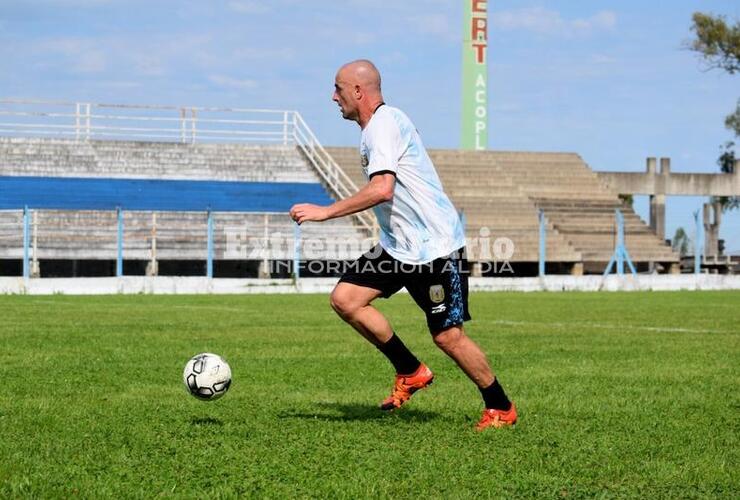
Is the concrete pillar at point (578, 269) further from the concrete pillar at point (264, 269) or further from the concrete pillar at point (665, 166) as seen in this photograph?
the concrete pillar at point (665, 166)

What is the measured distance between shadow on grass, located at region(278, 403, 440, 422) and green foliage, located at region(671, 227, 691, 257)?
2744cm

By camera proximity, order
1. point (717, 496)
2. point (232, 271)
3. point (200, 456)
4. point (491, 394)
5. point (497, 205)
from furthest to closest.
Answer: point (497, 205) < point (232, 271) < point (491, 394) < point (200, 456) < point (717, 496)

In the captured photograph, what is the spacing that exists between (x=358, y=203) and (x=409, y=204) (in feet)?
1.18

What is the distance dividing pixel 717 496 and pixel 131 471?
246cm

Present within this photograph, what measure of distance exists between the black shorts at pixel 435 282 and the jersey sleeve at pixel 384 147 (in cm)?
51

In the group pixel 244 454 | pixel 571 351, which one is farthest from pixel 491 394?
pixel 571 351

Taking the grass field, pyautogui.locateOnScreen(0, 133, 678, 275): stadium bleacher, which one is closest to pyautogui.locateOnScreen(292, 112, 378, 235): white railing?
pyautogui.locateOnScreen(0, 133, 678, 275): stadium bleacher

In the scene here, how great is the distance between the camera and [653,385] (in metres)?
8.94

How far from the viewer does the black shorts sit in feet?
21.7

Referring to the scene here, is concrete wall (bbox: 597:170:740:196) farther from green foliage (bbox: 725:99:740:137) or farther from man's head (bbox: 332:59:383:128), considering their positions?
man's head (bbox: 332:59:383:128)

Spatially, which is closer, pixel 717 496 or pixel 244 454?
pixel 717 496

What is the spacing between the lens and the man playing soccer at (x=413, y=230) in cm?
661

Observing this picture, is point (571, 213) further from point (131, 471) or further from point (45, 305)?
point (131, 471)

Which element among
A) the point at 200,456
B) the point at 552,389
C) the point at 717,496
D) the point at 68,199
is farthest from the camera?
the point at 68,199
